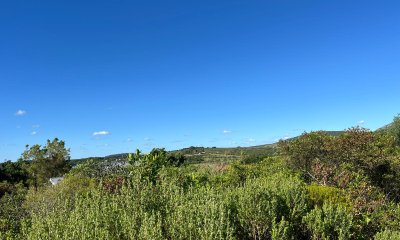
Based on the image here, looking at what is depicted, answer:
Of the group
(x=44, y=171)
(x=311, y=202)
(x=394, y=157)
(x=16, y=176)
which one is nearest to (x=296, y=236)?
(x=311, y=202)

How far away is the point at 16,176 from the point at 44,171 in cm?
1030

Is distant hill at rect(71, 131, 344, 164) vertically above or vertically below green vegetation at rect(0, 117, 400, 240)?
above

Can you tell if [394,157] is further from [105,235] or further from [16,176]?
[16,176]

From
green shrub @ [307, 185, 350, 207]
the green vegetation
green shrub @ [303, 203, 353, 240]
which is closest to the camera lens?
the green vegetation

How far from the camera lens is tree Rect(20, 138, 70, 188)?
136 ft

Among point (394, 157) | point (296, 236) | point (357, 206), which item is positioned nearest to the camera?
point (296, 236)

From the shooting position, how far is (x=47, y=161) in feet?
137

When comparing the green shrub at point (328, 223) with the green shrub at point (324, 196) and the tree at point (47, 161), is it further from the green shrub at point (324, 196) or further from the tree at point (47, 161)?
the tree at point (47, 161)

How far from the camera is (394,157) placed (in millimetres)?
17125

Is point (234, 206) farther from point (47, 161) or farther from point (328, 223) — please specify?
point (47, 161)

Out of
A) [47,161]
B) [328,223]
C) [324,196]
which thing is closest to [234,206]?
[328,223]

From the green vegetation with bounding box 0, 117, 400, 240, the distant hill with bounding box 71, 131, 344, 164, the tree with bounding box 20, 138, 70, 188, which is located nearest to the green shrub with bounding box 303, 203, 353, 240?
the green vegetation with bounding box 0, 117, 400, 240

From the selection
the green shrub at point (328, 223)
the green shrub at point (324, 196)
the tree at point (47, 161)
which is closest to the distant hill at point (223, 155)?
the tree at point (47, 161)

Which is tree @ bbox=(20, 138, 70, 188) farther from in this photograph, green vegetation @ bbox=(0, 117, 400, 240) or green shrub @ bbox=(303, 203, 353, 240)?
green shrub @ bbox=(303, 203, 353, 240)
